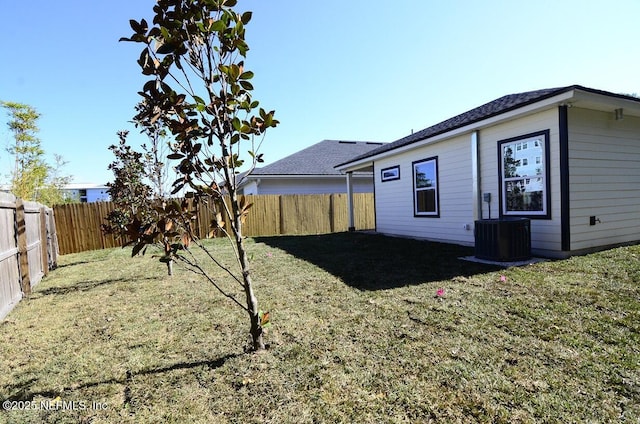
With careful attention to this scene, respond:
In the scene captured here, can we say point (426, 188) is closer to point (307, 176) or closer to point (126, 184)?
point (126, 184)

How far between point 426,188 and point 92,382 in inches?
311

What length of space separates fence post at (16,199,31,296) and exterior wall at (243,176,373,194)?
983 centimetres

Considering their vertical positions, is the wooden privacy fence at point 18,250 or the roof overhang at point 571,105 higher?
the roof overhang at point 571,105

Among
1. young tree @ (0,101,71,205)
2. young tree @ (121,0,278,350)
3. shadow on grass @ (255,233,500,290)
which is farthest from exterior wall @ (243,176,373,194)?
young tree @ (121,0,278,350)

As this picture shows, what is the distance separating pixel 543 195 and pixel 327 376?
550 cm

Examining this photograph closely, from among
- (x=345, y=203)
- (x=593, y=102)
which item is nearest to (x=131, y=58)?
(x=593, y=102)

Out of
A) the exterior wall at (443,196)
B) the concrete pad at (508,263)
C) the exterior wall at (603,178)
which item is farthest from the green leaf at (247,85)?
the exterior wall at (443,196)

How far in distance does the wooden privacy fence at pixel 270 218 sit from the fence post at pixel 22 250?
6036mm

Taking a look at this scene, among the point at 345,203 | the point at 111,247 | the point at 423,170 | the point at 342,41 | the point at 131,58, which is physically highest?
the point at 342,41

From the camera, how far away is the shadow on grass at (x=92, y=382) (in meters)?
2.19

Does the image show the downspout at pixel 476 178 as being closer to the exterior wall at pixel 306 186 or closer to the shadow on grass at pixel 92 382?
the shadow on grass at pixel 92 382

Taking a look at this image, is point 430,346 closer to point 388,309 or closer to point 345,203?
point 388,309

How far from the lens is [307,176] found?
15.1m

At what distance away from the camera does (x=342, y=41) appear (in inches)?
328
